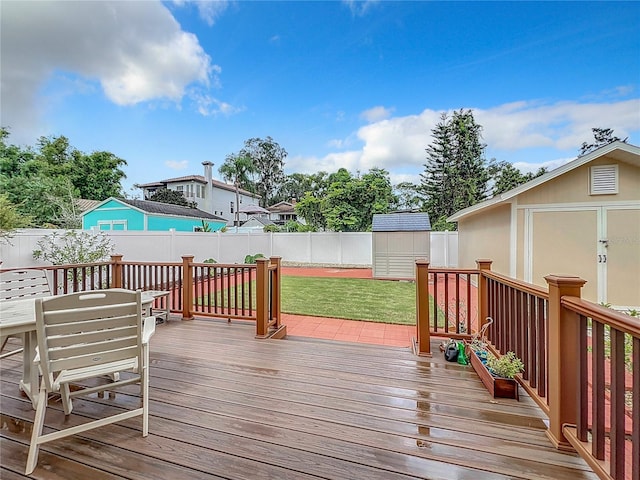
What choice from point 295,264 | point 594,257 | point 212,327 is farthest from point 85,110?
point 594,257

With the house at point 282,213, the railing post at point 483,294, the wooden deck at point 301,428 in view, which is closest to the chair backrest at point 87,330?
the wooden deck at point 301,428

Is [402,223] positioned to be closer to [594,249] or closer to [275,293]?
[594,249]

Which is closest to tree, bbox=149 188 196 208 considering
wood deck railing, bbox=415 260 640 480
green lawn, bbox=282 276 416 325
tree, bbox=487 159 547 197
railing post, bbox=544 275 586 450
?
green lawn, bbox=282 276 416 325

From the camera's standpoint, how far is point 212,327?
4305mm

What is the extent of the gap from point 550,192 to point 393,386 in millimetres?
5876

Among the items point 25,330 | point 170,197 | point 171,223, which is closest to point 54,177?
point 170,197

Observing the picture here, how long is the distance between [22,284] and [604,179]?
30.4 feet

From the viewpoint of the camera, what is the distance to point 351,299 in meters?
7.18

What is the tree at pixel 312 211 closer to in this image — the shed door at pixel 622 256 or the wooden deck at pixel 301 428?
the shed door at pixel 622 256

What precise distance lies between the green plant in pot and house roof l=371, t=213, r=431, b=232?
8.42 metres

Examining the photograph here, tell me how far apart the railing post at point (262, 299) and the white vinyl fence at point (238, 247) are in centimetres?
644

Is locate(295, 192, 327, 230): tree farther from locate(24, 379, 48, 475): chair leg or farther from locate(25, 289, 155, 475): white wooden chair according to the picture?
locate(24, 379, 48, 475): chair leg

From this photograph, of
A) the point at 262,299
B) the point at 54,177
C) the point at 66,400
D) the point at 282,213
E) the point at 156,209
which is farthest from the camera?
the point at 282,213

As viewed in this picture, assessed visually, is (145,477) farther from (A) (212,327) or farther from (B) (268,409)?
(A) (212,327)
